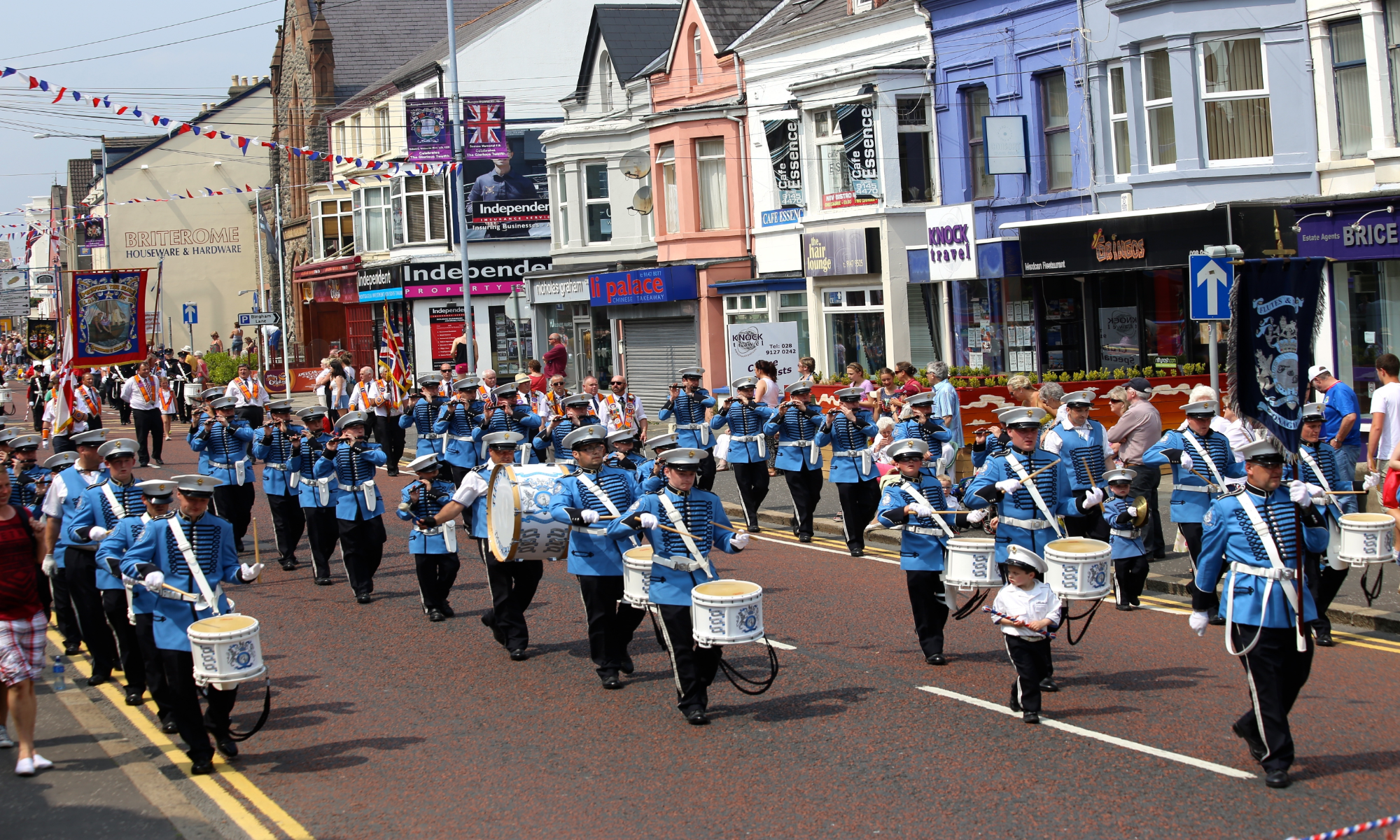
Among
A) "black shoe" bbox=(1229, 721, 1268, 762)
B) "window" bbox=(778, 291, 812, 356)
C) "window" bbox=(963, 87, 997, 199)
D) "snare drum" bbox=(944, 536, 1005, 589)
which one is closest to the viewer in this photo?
"black shoe" bbox=(1229, 721, 1268, 762)

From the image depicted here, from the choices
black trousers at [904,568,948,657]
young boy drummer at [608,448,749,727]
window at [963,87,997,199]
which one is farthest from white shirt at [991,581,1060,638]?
window at [963,87,997,199]

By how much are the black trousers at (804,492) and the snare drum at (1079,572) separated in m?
6.98

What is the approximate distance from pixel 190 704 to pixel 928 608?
520 centimetres

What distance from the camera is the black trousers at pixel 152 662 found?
8.95m

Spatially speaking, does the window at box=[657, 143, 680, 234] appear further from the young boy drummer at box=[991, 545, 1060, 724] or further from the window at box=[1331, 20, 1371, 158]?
the young boy drummer at box=[991, 545, 1060, 724]

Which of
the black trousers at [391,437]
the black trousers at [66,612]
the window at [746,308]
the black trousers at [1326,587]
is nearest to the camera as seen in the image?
the black trousers at [1326,587]

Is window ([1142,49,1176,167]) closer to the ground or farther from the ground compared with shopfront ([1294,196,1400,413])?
farther from the ground

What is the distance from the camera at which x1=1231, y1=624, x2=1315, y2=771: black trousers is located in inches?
290

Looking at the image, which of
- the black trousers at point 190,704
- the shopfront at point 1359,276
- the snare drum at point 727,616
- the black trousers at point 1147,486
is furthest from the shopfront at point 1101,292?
the black trousers at point 190,704

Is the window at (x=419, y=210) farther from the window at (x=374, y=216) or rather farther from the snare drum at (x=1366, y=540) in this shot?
the snare drum at (x=1366, y=540)

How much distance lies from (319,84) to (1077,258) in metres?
39.5

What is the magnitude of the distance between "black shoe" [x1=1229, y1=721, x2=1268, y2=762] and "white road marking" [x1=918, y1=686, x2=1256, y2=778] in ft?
0.40

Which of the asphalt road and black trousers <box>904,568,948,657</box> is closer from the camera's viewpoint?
the asphalt road

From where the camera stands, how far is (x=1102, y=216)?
2244 centimetres
